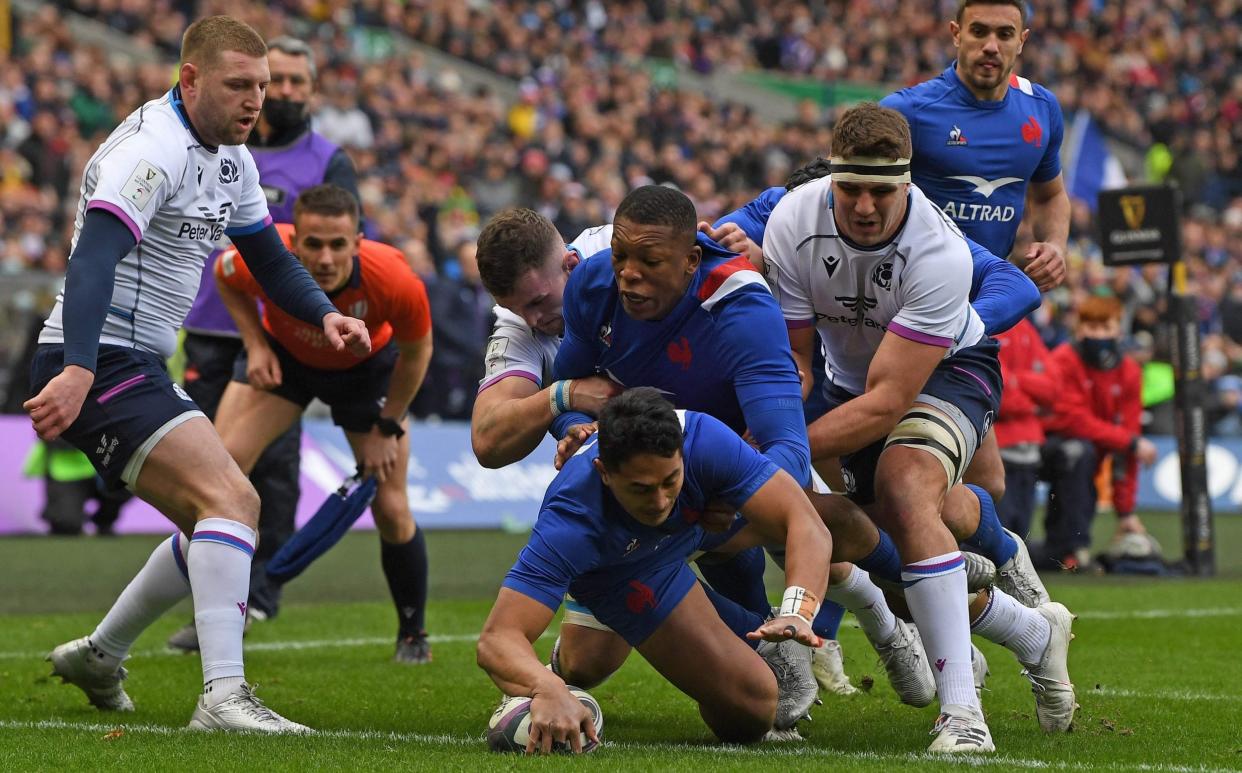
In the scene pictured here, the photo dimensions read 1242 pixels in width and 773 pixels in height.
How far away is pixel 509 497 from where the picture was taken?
16000mm

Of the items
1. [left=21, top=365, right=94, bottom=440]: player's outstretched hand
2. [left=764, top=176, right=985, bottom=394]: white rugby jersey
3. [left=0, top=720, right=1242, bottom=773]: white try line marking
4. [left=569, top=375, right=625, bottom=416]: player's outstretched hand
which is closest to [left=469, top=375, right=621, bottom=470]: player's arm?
[left=569, top=375, right=625, bottom=416]: player's outstretched hand

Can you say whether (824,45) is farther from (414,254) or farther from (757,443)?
(757,443)

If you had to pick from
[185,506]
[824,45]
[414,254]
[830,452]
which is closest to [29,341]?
[414,254]

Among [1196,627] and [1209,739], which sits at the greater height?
[1209,739]

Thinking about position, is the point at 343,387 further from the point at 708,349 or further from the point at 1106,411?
the point at 1106,411

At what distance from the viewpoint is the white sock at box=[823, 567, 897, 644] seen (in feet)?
21.6

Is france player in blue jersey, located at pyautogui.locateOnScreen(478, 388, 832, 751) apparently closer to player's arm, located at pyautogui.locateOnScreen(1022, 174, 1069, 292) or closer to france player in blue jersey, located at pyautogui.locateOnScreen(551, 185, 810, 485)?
france player in blue jersey, located at pyautogui.locateOnScreen(551, 185, 810, 485)

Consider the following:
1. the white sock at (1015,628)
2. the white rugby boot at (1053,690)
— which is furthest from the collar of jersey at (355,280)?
the white rugby boot at (1053,690)

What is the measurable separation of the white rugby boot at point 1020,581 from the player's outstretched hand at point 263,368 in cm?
328

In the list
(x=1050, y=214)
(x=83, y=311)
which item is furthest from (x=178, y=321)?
(x=1050, y=214)

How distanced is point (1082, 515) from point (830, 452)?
7.76m

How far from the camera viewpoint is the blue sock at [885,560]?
6.10 metres

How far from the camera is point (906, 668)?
6.63 meters

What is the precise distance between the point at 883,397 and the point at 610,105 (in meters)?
22.4
